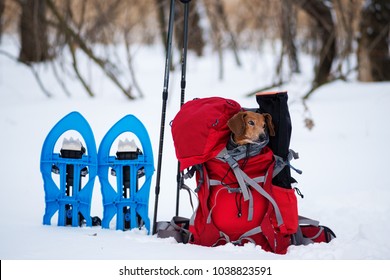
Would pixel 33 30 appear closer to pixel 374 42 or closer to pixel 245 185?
pixel 374 42

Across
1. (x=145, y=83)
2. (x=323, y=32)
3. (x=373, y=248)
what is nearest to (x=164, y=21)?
(x=145, y=83)

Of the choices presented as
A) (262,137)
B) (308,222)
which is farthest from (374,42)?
(262,137)

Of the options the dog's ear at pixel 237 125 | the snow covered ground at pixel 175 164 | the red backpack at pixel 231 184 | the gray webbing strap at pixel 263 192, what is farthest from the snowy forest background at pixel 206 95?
the dog's ear at pixel 237 125

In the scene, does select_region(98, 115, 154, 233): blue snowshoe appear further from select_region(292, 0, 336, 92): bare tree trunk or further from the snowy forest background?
select_region(292, 0, 336, 92): bare tree trunk

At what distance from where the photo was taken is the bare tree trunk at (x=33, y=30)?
7500 mm

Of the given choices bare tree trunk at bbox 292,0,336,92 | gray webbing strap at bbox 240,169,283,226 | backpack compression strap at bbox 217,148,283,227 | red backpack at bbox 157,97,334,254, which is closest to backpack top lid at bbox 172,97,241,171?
red backpack at bbox 157,97,334,254

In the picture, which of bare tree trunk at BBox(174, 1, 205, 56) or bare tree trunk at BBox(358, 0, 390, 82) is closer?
bare tree trunk at BBox(358, 0, 390, 82)

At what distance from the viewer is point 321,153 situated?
504 cm

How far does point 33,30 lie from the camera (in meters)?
8.50

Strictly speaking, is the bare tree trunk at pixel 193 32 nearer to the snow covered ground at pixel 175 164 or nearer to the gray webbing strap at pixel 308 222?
the snow covered ground at pixel 175 164

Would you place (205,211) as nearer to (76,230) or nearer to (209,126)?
(209,126)

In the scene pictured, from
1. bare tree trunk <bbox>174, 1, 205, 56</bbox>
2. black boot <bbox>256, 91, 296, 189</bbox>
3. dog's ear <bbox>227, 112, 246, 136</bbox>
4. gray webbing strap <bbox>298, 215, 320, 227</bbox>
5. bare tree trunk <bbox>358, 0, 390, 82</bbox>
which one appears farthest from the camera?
bare tree trunk <bbox>174, 1, 205, 56</bbox>

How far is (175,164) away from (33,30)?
517 centimetres

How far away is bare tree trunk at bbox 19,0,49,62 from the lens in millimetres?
7500
